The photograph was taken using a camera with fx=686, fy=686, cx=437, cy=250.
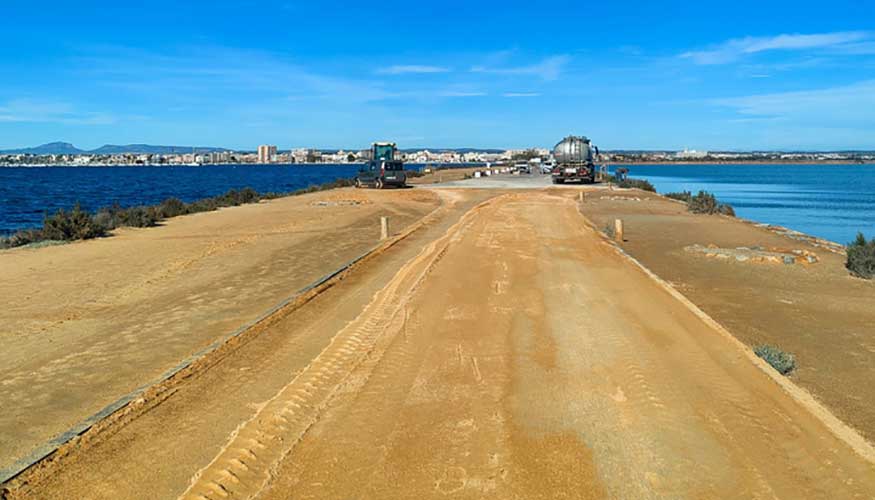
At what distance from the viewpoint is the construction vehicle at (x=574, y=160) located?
55938 millimetres

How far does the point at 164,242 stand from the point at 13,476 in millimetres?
15997

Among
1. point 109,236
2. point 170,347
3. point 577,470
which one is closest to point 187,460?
point 577,470

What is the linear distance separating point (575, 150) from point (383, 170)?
662 inches

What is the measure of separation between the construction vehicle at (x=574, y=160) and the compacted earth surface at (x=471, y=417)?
46022mm

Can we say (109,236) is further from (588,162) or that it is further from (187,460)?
(588,162)

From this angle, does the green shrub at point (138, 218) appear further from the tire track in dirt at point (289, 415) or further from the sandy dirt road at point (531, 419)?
the sandy dirt road at point (531, 419)

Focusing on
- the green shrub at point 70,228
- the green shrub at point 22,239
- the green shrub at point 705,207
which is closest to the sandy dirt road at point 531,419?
the green shrub at point 70,228

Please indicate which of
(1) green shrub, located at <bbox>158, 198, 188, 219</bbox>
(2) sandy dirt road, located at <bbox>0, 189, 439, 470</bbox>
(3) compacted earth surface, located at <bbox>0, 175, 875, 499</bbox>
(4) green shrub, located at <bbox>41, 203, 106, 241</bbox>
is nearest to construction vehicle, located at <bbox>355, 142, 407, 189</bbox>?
(1) green shrub, located at <bbox>158, 198, 188, 219</bbox>

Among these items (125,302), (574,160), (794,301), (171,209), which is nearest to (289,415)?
(125,302)

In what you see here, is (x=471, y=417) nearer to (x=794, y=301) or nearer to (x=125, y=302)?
(x=125, y=302)

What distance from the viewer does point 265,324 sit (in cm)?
978

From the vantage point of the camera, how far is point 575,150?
5606cm

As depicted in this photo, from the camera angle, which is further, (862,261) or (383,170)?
(383,170)

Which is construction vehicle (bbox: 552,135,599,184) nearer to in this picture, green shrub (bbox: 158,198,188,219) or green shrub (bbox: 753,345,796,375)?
green shrub (bbox: 158,198,188,219)
